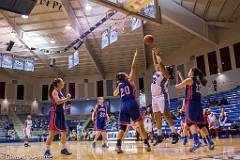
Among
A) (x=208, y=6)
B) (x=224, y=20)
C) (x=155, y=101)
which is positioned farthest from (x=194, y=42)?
(x=155, y=101)

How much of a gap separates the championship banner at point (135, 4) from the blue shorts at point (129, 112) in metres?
5.98

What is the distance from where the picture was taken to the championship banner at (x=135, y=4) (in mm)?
10033

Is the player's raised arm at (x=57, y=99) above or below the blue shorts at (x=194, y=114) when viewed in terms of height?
above

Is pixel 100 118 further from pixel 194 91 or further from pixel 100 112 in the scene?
pixel 194 91

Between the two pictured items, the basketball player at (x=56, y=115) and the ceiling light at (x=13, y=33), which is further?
the ceiling light at (x=13, y=33)

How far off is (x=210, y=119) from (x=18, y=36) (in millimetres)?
14003

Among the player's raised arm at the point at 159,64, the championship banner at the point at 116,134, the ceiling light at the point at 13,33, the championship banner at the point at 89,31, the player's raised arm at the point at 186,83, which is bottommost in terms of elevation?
the championship banner at the point at 116,134

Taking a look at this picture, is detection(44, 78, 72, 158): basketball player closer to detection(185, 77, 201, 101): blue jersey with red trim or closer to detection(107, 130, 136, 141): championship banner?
detection(185, 77, 201, 101): blue jersey with red trim

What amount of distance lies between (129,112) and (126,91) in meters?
0.43

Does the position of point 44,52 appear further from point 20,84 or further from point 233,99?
point 233,99

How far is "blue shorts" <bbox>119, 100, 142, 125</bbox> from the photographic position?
496cm

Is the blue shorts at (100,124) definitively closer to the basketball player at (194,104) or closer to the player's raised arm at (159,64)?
the player's raised arm at (159,64)

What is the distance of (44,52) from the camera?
72.9 ft

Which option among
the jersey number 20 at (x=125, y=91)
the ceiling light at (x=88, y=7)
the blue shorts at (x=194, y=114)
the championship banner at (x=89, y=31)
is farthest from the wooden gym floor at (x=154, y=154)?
the ceiling light at (x=88, y=7)
